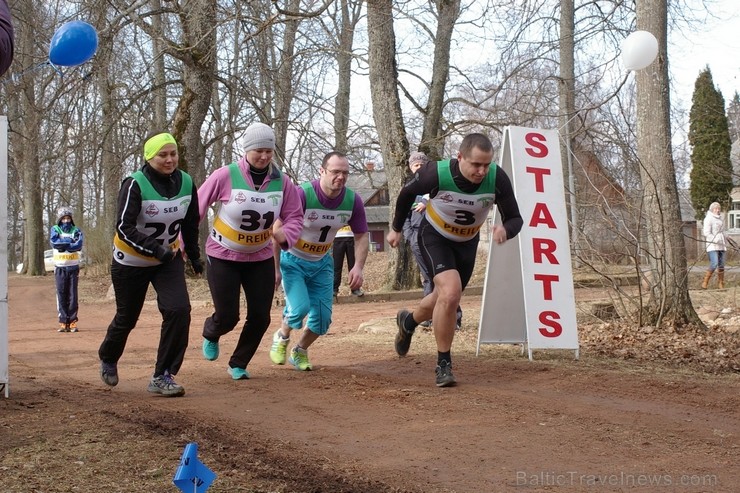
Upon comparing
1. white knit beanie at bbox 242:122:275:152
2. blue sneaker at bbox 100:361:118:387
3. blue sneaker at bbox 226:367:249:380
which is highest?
white knit beanie at bbox 242:122:275:152

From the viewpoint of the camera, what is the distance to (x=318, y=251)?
849 centimetres

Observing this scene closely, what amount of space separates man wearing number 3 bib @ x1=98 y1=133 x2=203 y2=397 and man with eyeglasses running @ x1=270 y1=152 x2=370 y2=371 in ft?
3.76

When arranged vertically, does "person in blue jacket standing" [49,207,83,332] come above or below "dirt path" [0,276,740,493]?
above

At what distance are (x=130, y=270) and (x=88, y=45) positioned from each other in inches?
157

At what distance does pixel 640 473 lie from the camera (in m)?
4.71

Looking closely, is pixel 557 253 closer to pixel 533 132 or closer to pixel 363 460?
pixel 533 132

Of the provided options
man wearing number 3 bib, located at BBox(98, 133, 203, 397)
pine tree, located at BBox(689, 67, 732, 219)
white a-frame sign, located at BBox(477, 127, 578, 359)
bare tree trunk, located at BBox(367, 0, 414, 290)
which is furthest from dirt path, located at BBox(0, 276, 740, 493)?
pine tree, located at BBox(689, 67, 732, 219)

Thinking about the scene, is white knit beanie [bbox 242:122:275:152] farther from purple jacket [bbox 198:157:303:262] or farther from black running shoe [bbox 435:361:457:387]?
black running shoe [bbox 435:361:457:387]

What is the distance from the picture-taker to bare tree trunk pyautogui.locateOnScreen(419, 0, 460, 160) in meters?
19.6

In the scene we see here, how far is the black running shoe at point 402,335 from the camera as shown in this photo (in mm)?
8938

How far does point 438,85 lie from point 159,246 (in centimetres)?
1403

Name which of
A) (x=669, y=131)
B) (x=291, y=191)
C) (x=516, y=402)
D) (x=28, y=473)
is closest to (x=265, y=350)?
(x=291, y=191)

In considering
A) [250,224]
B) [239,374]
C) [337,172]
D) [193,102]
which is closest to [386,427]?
[250,224]

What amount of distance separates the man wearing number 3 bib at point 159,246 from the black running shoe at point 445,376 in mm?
2030
